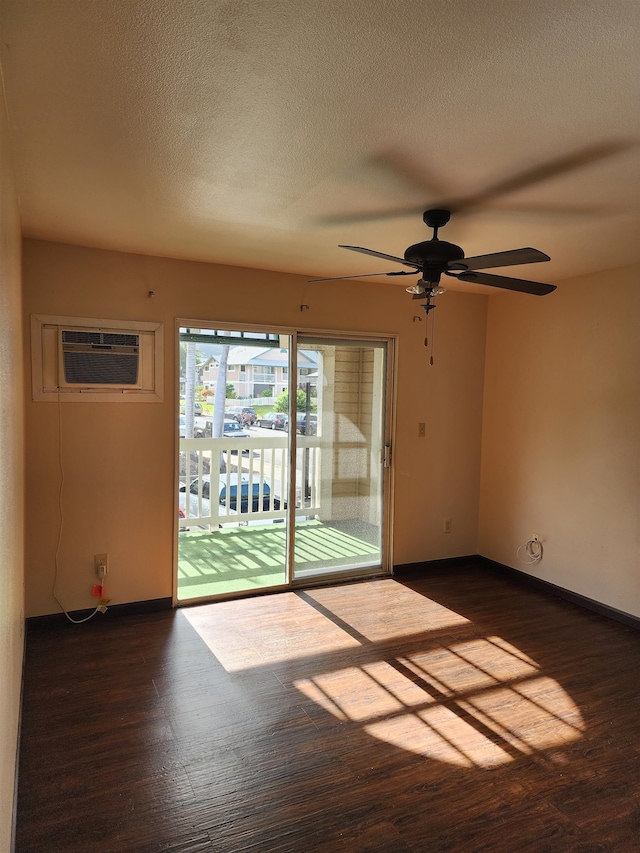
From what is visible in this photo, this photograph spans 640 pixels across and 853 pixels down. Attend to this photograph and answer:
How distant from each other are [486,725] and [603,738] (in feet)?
1.68

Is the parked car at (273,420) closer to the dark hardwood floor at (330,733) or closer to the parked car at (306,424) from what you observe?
the parked car at (306,424)

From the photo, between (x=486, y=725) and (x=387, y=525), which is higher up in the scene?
(x=387, y=525)

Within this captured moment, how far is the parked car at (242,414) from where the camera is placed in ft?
16.0

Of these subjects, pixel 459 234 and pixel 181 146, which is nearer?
pixel 181 146

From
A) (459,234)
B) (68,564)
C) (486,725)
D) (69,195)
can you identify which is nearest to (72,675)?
(68,564)

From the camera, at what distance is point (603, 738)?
2.45 meters

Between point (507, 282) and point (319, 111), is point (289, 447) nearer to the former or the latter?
point (507, 282)

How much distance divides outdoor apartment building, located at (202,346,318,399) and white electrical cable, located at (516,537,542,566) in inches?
90.1

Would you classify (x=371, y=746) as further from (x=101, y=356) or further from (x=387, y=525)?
(x=101, y=356)

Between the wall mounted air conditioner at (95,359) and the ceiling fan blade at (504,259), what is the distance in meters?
2.16

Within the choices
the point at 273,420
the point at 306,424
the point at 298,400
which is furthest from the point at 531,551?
the point at 273,420

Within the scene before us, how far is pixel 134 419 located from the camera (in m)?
3.64

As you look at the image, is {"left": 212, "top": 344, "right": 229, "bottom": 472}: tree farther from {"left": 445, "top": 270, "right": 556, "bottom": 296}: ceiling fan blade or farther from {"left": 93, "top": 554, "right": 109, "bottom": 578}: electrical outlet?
{"left": 445, "top": 270, "right": 556, "bottom": 296}: ceiling fan blade

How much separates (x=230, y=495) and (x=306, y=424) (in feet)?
4.74
